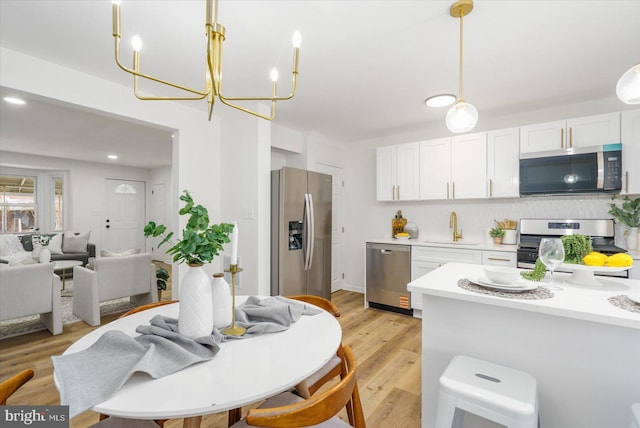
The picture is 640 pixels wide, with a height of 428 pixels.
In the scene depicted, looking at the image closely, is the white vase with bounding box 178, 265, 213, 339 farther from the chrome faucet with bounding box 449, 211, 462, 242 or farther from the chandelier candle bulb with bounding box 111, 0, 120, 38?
the chrome faucet with bounding box 449, 211, 462, 242

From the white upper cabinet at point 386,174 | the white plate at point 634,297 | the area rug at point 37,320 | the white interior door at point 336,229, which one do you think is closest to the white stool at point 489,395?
the white plate at point 634,297

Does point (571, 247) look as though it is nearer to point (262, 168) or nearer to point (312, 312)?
point (312, 312)

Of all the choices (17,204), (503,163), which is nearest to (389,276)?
(503,163)

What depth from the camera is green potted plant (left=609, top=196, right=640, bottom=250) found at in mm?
2785

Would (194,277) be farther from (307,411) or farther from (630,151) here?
(630,151)

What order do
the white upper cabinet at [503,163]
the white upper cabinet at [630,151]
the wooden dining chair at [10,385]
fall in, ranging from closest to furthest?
1. the wooden dining chair at [10,385]
2. the white upper cabinet at [630,151]
3. the white upper cabinet at [503,163]

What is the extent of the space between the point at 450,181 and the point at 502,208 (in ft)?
2.30

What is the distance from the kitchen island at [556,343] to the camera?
46.9 inches

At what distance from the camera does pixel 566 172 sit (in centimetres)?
294

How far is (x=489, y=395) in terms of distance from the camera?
1.09 meters

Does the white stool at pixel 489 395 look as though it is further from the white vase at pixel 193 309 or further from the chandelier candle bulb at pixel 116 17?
the chandelier candle bulb at pixel 116 17

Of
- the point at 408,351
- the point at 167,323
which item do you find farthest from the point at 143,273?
the point at 408,351

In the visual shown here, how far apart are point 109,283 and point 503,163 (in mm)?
4672

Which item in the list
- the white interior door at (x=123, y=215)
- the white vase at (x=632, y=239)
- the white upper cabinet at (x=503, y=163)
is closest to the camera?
the white vase at (x=632, y=239)
